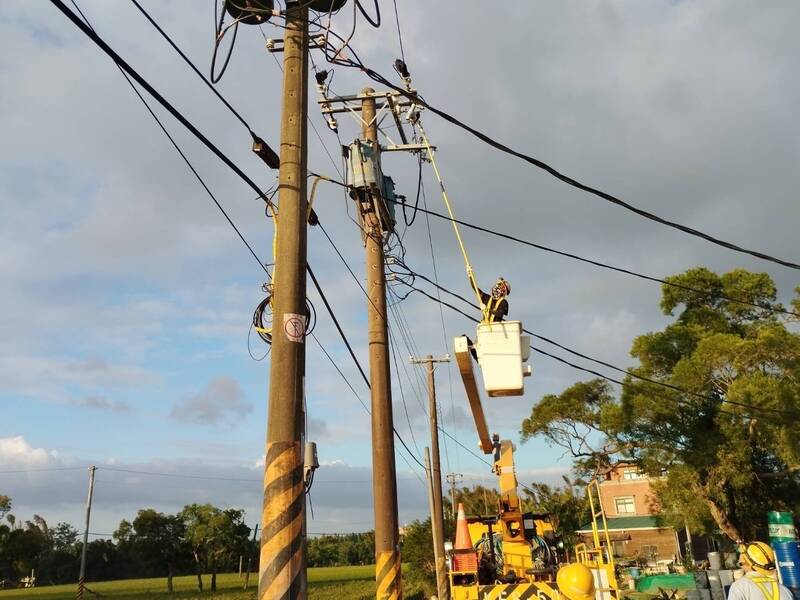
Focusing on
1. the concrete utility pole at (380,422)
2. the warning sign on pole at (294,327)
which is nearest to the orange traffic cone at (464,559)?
the concrete utility pole at (380,422)

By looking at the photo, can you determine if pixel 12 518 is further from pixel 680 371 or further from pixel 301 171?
pixel 301 171

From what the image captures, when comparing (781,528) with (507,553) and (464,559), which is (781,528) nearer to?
(507,553)

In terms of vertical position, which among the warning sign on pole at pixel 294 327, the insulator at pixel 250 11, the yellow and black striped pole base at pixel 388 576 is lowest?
the yellow and black striped pole base at pixel 388 576

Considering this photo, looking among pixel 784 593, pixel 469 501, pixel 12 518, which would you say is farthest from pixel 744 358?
pixel 12 518

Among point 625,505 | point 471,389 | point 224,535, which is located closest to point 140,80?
point 471,389

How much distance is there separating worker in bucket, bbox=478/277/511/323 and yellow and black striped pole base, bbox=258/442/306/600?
12.0 feet

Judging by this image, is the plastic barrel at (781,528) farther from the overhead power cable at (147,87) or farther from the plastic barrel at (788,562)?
the overhead power cable at (147,87)

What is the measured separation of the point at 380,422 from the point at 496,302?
110 inches

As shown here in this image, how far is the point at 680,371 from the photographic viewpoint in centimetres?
2588

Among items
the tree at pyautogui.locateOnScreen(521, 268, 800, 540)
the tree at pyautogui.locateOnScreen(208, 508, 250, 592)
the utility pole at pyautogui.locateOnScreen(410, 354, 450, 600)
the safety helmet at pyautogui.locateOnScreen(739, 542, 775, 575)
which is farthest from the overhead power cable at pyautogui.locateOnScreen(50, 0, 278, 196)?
the tree at pyautogui.locateOnScreen(208, 508, 250, 592)

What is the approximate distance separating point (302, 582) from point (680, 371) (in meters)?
23.9

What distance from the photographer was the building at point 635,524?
4738cm

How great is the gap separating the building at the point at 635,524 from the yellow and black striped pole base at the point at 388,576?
38.0 meters

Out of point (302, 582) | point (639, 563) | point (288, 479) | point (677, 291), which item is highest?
point (677, 291)
